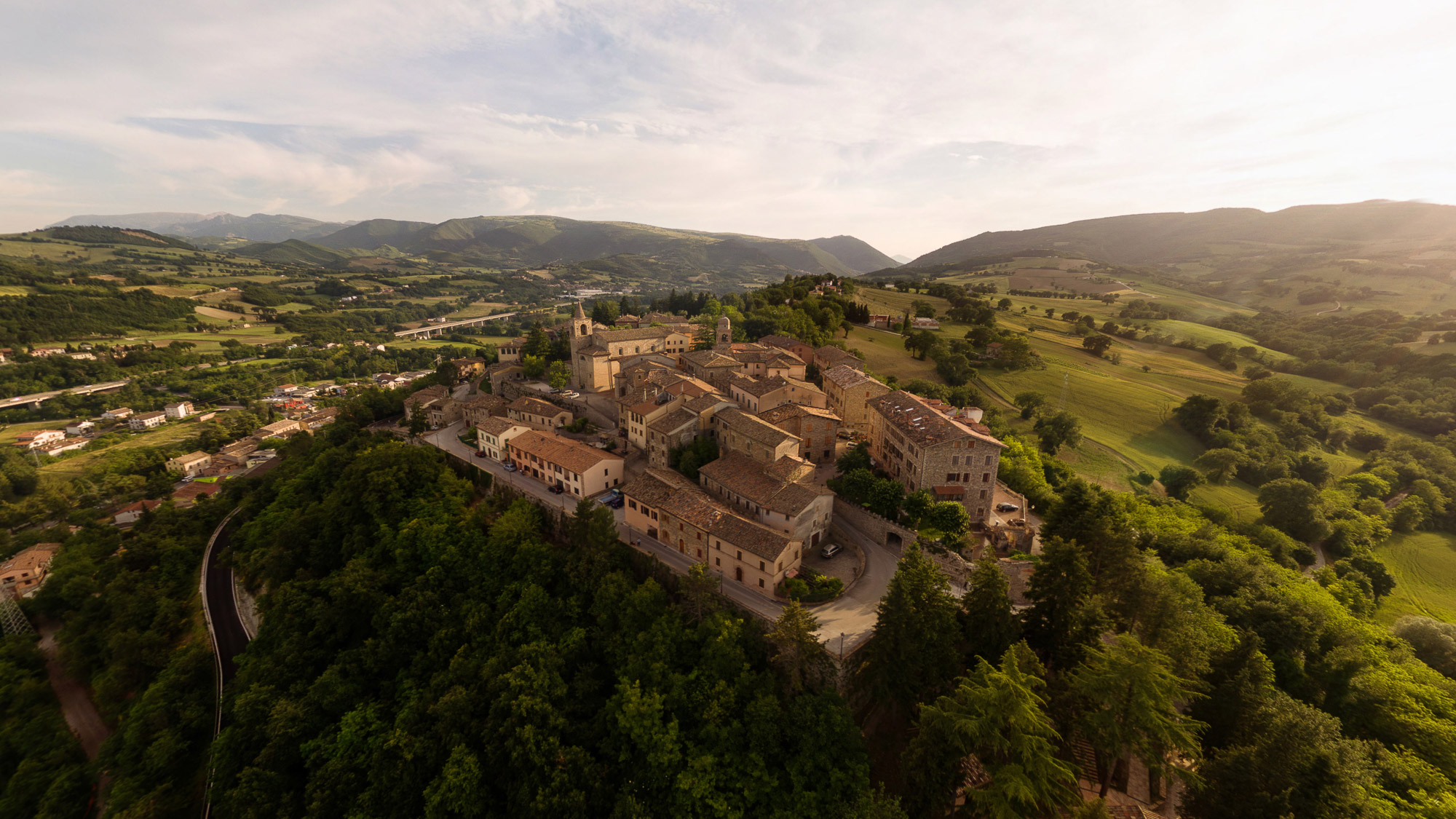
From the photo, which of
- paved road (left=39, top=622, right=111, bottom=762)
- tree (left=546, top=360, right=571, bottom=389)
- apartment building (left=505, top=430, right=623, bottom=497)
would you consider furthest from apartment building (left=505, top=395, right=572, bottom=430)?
paved road (left=39, top=622, right=111, bottom=762)

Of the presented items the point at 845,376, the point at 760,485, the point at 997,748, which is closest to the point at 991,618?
the point at 997,748

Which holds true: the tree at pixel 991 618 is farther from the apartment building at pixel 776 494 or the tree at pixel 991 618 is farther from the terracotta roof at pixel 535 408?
the terracotta roof at pixel 535 408

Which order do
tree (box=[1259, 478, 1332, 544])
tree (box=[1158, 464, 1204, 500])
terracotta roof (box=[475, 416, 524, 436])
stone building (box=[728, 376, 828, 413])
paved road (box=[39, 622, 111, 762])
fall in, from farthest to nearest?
tree (box=[1158, 464, 1204, 500]) < terracotta roof (box=[475, 416, 524, 436]) < stone building (box=[728, 376, 828, 413]) < tree (box=[1259, 478, 1332, 544]) < paved road (box=[39, 622, 111, 762])

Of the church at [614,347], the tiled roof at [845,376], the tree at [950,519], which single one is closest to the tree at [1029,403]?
the tiled roof at [845,376]

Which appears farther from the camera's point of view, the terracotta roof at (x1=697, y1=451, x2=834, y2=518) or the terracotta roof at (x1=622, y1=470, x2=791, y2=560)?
the terracotta roof at (x1=697, y1=451, x2=834, y2=518)

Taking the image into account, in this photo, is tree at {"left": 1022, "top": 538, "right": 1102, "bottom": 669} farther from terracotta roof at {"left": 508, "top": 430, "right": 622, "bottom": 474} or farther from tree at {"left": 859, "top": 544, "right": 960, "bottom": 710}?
terracotta roof at {"left": 508, "top": 430, "right": 622, "bottom": 474}

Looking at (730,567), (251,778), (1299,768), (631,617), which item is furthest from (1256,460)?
(251,778)

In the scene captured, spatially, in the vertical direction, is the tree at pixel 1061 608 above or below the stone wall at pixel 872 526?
above
